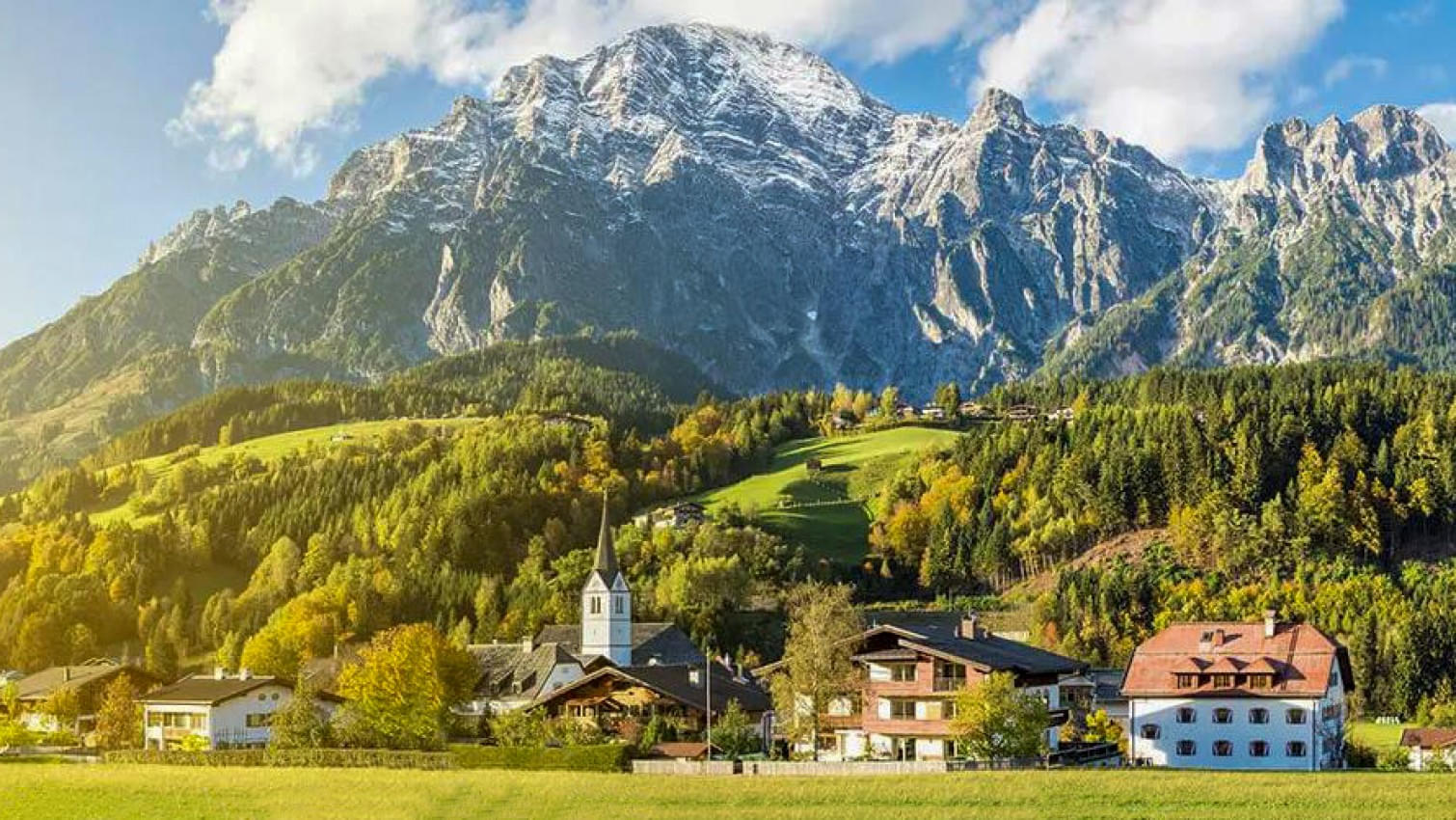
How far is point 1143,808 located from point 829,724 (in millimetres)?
32341

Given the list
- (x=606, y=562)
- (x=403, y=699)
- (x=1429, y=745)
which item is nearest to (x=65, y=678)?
(x=606, y=562)

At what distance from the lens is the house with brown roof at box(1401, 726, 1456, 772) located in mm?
102812

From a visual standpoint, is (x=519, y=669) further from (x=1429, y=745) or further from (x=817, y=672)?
(x=1429, y=745)

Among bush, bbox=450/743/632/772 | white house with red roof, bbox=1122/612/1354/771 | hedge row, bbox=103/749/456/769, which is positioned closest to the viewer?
bush, bbox=450/743/632/772

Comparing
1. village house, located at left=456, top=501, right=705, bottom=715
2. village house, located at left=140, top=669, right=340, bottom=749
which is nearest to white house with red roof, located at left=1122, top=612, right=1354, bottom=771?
village house, located at left=456, top=501, right=705, bottom=715

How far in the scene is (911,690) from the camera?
3684 inches

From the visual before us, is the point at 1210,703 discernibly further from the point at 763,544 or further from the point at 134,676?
the point at 763,544

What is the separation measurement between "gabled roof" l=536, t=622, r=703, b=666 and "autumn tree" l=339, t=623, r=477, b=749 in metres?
32.8

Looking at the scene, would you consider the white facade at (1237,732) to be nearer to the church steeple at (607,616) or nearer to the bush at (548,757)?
the bush at (548,757)

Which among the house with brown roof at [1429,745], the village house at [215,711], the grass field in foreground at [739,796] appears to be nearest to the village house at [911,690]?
the grass field in foreground at [739,796]

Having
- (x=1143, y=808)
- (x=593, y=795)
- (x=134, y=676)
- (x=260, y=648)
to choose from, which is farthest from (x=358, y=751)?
(x=260, y=648)

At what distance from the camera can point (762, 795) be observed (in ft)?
245

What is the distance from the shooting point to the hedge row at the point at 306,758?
90688mm

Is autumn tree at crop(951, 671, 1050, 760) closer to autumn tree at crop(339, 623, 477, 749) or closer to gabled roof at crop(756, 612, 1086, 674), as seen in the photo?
gabled roof at crop(756, 612, 1086, 674)
